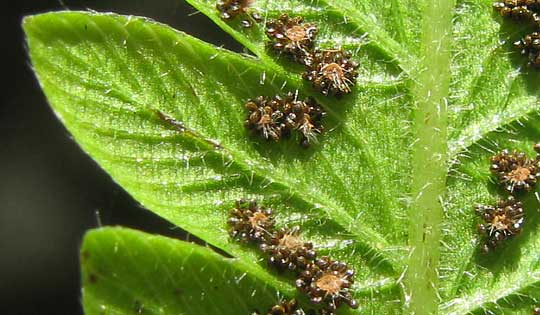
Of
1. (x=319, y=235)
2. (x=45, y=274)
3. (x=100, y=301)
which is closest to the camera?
(x=100, y=301)

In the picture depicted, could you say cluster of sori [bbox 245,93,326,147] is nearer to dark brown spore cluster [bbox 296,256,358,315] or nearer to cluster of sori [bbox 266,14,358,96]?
cluster of sori [bbox 266,14,358,96]

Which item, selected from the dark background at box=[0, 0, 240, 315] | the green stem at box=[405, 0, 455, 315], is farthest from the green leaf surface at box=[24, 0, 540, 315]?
the dark background at box=[0, 0, 240, 315]

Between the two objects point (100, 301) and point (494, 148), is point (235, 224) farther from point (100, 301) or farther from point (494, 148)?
point (494, 148)

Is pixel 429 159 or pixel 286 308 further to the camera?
pixel 429 159

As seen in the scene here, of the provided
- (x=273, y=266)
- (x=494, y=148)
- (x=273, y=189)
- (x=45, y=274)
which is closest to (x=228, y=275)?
(x=273, y=266)

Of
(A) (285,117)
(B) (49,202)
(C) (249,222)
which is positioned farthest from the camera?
(B) (49,202)

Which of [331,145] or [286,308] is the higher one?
[331,145]

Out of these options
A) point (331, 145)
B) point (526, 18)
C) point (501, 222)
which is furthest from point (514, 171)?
point (331, 145)

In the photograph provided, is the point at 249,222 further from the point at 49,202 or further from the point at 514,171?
the point at 49,202
